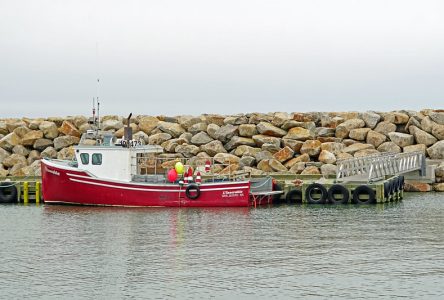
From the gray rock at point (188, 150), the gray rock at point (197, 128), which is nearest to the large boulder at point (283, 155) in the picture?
the gray rock at point (188, 150)

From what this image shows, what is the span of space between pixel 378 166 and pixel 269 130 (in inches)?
313

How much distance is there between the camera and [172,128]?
1935 inches

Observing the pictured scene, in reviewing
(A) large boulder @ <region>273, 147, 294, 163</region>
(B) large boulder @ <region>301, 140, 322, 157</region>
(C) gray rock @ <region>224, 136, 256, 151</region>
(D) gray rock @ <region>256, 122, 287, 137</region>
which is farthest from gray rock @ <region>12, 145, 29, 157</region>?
(B) large boulder @ <region>301, 140, 322, 157</region>

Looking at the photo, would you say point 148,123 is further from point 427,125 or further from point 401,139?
point 427,125

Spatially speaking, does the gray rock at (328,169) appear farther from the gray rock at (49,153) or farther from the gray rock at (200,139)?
the gray rock at (49,153)

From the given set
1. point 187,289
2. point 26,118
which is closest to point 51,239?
point 187,289

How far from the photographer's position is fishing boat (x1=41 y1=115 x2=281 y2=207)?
35.4 meters

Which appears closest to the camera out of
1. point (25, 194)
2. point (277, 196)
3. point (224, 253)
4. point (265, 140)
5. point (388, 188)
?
point (224, 253)

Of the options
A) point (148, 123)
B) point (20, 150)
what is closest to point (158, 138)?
point (148, 123)

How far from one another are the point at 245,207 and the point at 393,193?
6582 mm

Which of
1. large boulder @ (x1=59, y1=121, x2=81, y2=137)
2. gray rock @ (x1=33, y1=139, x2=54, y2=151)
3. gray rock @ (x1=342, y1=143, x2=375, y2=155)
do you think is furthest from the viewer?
large boulder @ (x1=59, y1=121, x2=81, y2=137)

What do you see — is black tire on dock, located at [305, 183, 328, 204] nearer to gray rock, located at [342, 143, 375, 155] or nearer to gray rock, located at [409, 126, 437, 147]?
gray rock, located at [342, 143, 375, 155]

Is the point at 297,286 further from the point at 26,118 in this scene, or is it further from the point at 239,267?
the point at 26,118

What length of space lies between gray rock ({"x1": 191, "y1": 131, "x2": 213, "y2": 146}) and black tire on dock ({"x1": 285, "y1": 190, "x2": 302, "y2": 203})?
1040 centimetres
